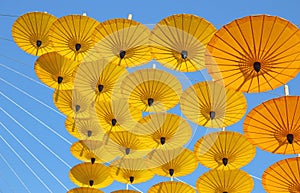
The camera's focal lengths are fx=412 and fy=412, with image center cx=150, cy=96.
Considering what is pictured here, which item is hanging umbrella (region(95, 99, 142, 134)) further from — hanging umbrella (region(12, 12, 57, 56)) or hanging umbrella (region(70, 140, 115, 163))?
hanging umbrella (region(12, 12, 57, 56))

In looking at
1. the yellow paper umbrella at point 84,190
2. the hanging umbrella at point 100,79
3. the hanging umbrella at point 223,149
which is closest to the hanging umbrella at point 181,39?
the hanging umbrella at point 100,79

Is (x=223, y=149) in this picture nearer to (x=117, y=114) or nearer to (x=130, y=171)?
(x=117, y=114)

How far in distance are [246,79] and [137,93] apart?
339 cm

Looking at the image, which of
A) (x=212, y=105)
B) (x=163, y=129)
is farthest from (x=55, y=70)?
(x=212, y=105)

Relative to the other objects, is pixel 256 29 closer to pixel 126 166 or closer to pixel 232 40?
pixel 232 40

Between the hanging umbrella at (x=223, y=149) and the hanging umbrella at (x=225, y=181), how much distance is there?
0.91 ft

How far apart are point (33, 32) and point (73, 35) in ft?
4.28

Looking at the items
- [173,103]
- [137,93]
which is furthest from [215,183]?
[137,93]

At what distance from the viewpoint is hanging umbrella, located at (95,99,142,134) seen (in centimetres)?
1175

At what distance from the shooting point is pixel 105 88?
11422 millimetres

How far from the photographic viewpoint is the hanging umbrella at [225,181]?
11930 mm

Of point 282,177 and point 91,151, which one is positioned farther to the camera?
point 91,151

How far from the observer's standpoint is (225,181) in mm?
12062

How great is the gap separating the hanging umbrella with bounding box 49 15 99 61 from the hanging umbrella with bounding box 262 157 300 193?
5.78 meters
